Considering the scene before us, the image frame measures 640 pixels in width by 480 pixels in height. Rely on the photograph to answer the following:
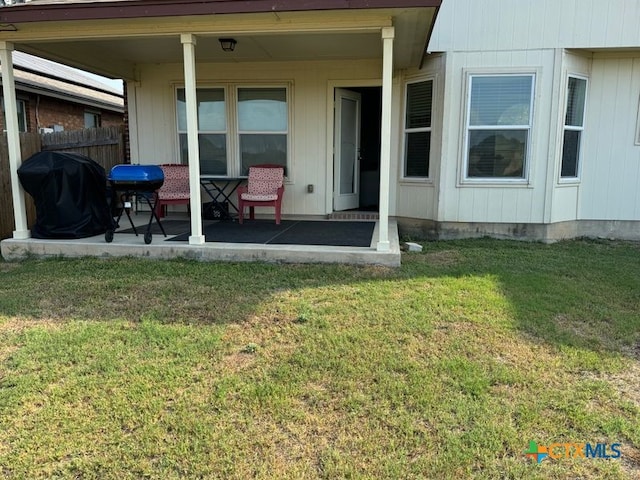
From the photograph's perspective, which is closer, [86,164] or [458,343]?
[458,343]

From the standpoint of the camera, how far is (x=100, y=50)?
6.70m

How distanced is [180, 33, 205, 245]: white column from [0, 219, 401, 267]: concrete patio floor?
0.76 feet

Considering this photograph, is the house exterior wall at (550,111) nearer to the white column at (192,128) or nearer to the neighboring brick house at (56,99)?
the white column at (192,128)

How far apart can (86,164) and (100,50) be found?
74.9 inches

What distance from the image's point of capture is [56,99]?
1240 cm

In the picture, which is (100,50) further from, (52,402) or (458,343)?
(458,343)

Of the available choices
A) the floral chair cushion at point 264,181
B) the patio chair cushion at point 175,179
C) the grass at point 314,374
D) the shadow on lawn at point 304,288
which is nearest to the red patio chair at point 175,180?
the patio chair cushion at point 175,179

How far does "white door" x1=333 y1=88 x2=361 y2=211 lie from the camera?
778 cm

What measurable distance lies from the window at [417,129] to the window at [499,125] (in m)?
0.61

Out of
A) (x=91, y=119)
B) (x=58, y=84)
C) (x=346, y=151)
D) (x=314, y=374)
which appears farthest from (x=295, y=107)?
(x=91, y=119)

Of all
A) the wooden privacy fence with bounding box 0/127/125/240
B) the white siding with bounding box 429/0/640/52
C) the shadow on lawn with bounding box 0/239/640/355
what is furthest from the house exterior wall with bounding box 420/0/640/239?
the wooden privacy fence with bounding box 0/127/125/240

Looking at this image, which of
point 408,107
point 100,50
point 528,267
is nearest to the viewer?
point 528,267

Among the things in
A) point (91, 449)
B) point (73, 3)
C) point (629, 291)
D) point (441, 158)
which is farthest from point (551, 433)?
point (73, 3)

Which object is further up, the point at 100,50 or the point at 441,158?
the point at 100,50
